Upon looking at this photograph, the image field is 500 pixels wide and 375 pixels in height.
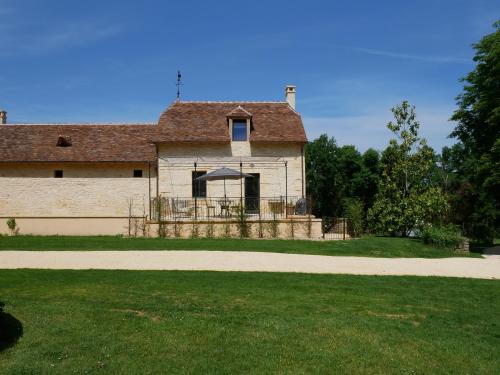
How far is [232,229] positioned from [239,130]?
6549 mm

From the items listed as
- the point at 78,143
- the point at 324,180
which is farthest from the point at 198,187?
the point at 324,180

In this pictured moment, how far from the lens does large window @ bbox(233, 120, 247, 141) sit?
26344 mm

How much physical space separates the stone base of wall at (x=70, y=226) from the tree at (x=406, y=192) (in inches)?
528

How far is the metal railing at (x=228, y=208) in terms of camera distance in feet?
74.0

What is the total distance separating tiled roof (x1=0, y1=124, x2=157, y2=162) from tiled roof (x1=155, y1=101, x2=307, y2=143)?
1803 millimetres

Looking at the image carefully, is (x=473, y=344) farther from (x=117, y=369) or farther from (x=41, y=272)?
(x=41, y=272)

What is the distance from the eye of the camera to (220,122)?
88.5 ft

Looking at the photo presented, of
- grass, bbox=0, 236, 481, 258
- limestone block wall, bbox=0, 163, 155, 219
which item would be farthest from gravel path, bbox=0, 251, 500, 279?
limestone block wall, bbox=0, 163, 155, 219

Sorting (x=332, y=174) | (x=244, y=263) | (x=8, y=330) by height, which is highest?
(x=332, y=174)

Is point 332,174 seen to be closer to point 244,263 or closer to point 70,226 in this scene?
point 70,226

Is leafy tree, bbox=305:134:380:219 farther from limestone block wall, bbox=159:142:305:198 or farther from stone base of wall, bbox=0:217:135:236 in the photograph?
stone base of wall, bbox=0:217:135:236

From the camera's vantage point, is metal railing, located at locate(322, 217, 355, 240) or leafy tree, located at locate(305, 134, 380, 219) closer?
metal railing, located at locate(322, 217, 355, 240)

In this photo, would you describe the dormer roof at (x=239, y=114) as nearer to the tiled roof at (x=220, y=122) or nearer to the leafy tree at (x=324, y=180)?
the tiled roof at (x=220, y=122)

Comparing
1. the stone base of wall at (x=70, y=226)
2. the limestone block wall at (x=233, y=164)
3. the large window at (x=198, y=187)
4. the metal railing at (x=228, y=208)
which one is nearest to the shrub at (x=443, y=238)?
the metal railing at (x=228, y=208)
